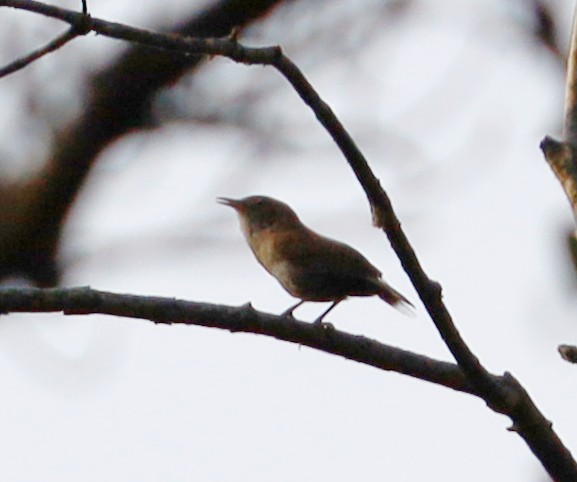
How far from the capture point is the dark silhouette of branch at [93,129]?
21.3 ft

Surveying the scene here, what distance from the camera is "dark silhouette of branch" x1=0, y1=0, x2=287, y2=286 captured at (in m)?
6.48

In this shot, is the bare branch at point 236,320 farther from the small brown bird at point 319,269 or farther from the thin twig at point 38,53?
the small brown bird at point 319,269

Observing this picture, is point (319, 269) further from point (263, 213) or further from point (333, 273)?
point (263, 213)

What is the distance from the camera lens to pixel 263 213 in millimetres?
5363

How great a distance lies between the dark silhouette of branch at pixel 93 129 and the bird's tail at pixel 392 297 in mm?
2445

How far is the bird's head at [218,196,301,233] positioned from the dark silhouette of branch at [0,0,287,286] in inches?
49.3

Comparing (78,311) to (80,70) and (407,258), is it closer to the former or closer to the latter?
(407,258)

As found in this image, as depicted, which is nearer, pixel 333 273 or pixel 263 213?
pixel 333 273

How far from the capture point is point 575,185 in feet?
11.3

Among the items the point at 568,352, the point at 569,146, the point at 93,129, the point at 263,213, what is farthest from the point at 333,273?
the point at 93,129

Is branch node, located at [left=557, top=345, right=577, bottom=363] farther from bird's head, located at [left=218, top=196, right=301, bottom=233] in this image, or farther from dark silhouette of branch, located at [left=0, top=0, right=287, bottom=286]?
dark silhouette of branch, located at [left=0, top=0, right=287, bottom=286]

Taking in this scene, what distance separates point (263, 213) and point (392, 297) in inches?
40.6

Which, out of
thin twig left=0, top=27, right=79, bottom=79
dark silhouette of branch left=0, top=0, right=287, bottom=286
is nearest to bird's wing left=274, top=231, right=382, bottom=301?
thin twig left=0, top=27, right=79, bottom=79

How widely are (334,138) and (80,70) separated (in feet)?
12.9
